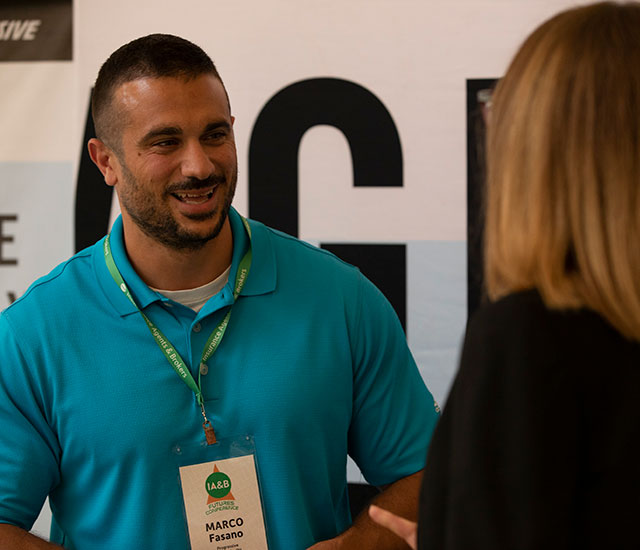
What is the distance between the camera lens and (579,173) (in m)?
0.73

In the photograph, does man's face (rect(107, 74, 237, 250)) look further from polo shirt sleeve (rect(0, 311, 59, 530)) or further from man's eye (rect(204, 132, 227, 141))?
polo shirt sleeve (rect(0, 311, 59, 530))

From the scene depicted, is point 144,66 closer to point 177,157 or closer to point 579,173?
point 177,157

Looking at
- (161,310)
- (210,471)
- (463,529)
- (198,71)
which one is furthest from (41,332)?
(463,529)

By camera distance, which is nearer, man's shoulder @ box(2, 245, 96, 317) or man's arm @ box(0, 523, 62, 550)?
man's arm @ box(0, 523, 62, 550)

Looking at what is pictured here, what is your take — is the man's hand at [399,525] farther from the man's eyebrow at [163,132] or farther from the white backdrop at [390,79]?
the white backdrop at [390,79]

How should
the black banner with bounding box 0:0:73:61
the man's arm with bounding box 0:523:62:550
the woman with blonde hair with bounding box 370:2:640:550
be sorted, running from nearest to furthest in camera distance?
the woman with blonde hair with bounding box 370:2:640:550 < the man's arm with bounding box 0:523:62:550 < the black banner with bounding box 0:0:73:61

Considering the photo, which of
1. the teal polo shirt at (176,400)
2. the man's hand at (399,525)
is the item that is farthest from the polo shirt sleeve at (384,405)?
the man's hand at (399,525)

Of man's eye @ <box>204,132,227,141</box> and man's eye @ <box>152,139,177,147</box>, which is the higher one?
man's eye @ <box>204,132,227,141</box>

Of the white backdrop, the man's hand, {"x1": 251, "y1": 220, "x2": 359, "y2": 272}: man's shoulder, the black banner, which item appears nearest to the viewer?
the man's hand

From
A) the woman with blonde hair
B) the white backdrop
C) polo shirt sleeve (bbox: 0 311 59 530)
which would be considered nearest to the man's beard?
polo shirt sleeve (bbox: 0 311 59 530)

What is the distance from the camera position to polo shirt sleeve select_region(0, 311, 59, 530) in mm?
1382

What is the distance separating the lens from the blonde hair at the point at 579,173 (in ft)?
2.35

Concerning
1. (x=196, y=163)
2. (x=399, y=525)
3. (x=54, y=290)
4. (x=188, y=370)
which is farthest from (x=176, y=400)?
(x=399, y=525)

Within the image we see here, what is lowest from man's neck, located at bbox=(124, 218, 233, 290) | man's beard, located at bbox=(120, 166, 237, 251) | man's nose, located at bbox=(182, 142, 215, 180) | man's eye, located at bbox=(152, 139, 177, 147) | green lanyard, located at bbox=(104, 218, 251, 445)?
green lanyard, located at bbox=(104, 218, 251, 445)
